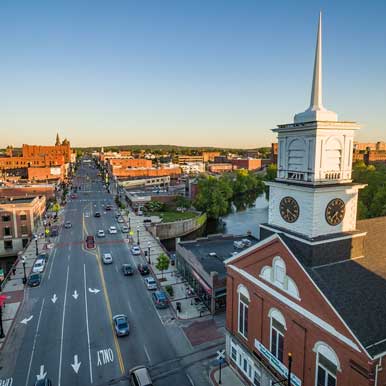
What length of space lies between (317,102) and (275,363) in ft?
47.4

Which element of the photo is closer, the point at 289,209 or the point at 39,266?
the point at 289,209

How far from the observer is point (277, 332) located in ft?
57.0

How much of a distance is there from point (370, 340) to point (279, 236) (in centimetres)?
612

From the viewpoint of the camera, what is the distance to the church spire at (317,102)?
15.9m

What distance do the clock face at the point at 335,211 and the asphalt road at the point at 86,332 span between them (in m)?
13.7

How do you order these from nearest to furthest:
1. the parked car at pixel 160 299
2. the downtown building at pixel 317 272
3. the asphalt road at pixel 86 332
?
the downtown building at pixel 317 272, the asphalt road at pixel 86 332, the parked car at pixel 160 299

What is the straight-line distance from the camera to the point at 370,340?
1270cm

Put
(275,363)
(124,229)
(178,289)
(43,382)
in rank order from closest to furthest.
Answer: (275,363), (43,382), (178,289), (124,229)

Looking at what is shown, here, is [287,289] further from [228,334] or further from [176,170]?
[176,170]

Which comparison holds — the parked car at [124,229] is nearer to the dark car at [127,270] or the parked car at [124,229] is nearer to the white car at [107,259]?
the white car at [107,259]

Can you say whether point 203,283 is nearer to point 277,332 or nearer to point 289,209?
point 277,332

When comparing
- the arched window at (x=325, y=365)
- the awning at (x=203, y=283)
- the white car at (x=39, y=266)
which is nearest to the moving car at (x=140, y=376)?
the arched window at (x=325, y=365)

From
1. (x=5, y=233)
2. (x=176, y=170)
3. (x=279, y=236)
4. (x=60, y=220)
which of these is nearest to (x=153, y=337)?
(x=279, y=236)

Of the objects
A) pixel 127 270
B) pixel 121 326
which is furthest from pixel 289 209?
pixel 127 270
